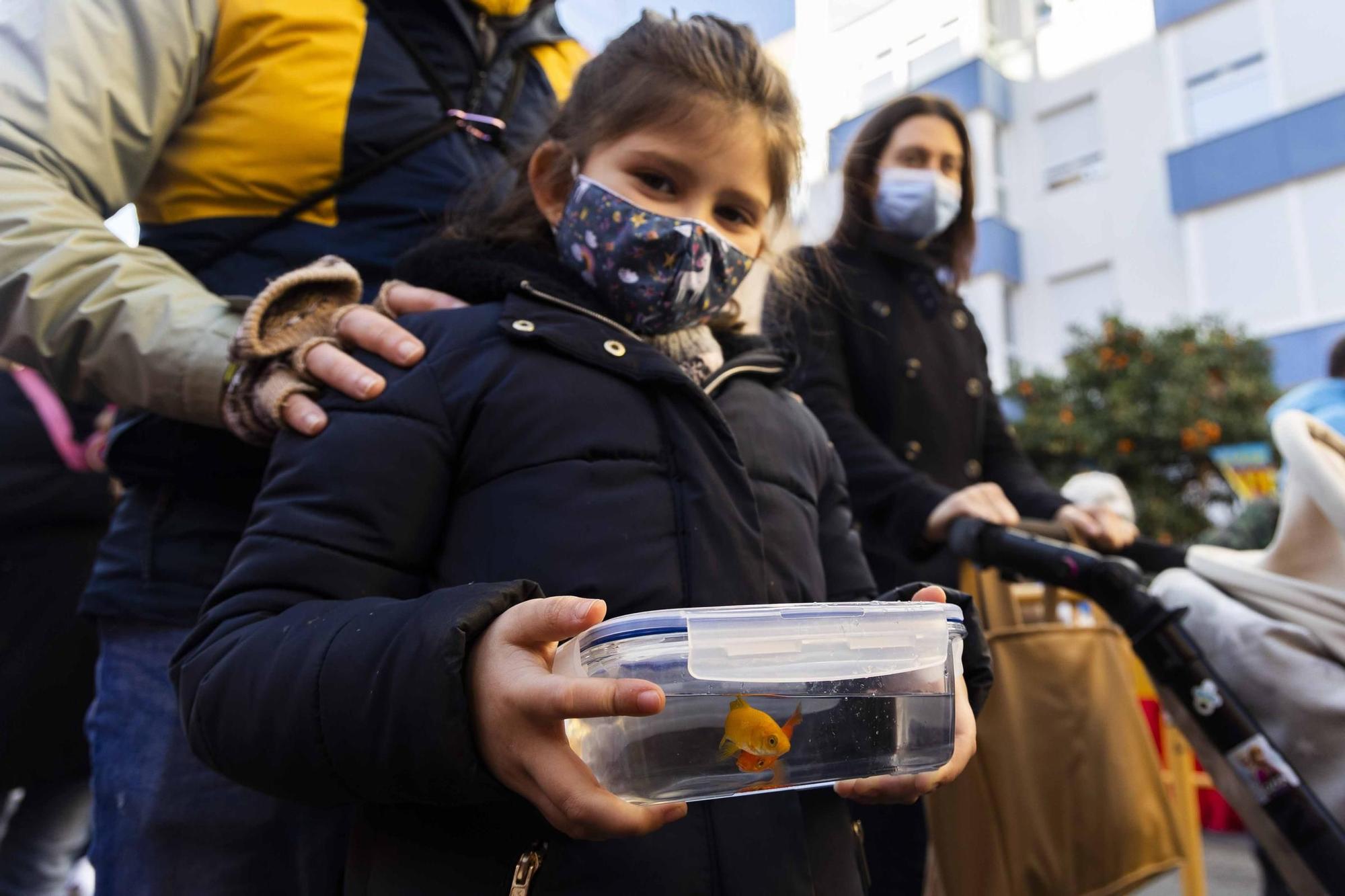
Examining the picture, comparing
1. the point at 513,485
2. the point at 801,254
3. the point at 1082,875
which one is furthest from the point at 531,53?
the point at 1082,875

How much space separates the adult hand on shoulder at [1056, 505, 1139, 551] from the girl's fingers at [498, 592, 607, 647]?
1551 millimetres

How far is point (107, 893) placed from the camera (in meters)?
1.24

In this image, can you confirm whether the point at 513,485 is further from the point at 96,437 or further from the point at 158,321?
the point at 96,437

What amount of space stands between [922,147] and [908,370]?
619 mm

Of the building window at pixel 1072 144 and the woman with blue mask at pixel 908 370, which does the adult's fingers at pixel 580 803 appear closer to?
the woman with blue mask at pixel 908 370

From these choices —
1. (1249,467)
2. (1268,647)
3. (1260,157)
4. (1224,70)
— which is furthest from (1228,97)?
(1268,647)

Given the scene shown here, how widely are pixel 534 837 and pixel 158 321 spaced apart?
0.74 meters

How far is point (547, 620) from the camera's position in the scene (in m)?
0.70

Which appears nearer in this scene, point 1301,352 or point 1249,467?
point 1249,467

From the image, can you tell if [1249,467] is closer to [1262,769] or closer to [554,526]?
[1262,769]

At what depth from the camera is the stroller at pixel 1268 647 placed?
4.89 ft

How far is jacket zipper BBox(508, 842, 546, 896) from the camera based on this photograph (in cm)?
88

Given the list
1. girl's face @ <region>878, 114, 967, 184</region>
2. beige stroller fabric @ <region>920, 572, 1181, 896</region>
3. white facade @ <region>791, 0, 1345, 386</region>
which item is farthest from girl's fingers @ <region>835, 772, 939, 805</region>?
white facade @ <region>791, 0, 1345, 386</region>

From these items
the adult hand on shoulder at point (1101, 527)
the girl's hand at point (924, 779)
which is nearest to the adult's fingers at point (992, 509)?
the adult hand on shoulder at point (1101, 527)
